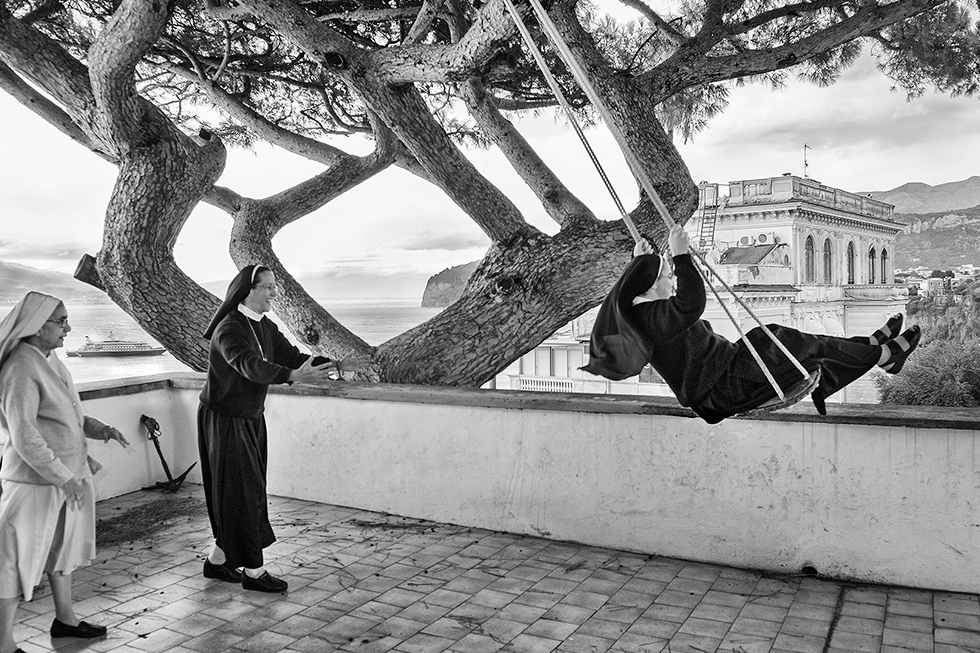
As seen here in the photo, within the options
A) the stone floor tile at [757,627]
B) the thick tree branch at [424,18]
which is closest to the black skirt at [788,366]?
the stone floor tile at [757,627]

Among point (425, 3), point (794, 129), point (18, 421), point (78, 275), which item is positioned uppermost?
point (794, 129)

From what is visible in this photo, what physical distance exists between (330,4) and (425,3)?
3.90 feet

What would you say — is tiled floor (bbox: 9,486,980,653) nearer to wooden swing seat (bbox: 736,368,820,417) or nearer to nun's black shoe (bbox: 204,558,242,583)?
nun's black shoe (bbox: 204,558,242,583)

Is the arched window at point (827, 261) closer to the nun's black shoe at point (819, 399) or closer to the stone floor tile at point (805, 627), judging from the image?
the nun's black shoe at point (819, 399)

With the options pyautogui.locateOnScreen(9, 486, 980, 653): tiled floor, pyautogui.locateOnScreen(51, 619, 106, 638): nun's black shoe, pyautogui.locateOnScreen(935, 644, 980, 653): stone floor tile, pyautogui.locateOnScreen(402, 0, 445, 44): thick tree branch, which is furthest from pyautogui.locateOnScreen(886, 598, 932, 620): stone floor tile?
pyautogui.locateOnScreen(402, 0, 445, 44): thick tree branch

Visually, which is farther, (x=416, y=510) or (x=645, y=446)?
(x=416, y=510)

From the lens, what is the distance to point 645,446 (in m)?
4.54

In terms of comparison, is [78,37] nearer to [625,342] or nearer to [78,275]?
[78,275]

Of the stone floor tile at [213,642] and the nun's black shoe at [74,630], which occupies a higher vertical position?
the nun's black shoe at [74,630]

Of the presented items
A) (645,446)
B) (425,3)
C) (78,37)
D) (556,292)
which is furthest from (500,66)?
(78,37)

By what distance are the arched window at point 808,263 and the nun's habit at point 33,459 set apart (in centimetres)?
1023

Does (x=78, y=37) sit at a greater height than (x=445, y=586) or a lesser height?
greater

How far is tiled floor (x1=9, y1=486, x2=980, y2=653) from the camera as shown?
3408mm

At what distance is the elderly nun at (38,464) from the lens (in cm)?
318
